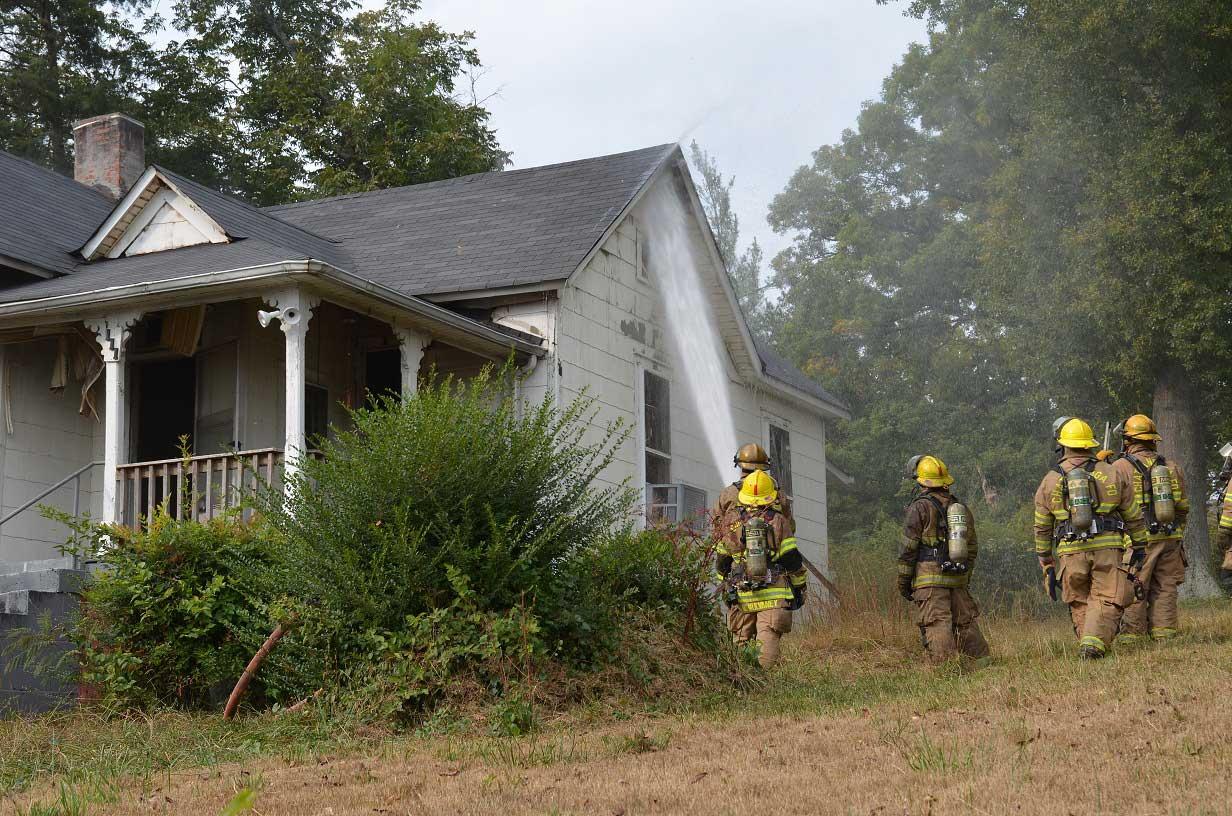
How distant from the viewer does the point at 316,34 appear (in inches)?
1371

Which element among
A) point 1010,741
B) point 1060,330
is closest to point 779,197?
point 1060,330

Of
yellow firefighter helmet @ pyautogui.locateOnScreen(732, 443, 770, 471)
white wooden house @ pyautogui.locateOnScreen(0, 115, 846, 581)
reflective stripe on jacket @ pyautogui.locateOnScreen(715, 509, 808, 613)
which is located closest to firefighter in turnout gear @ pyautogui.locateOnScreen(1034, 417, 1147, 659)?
reflective stripe on jacket @ pyautogui.locateOnScreen(715, 509, 808, 613)

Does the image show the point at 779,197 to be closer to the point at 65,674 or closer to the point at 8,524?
the point at 8,524

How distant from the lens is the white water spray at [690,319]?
60.8 feet

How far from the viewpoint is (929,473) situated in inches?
472

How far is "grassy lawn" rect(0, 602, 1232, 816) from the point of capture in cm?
613

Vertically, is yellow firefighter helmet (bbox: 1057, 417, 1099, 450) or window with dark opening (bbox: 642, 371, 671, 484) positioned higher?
window with dark opening (bbox: 642, 371, 671, 484)

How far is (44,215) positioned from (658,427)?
7.66 metres

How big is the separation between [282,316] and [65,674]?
12.3ft

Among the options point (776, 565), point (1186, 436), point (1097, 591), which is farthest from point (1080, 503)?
point (1186, 436)

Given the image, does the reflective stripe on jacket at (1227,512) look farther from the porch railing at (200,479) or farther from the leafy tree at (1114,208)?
the porch railing at (200,479)

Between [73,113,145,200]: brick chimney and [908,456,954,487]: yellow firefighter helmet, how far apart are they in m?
12.9

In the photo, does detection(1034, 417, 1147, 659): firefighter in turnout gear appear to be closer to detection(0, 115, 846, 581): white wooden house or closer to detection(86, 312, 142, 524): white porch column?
detection(0, 115, 846, 581): white wooden house

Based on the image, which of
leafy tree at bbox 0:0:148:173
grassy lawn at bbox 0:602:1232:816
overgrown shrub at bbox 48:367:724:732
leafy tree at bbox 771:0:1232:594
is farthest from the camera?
leafy tree at bbox 0:0:148:173
